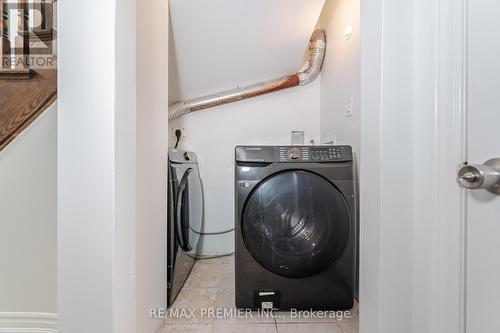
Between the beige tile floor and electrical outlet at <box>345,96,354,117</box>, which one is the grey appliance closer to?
the beige tile floor

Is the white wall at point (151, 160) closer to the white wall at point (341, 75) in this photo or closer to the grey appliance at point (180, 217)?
the grey appliance at point (180, 217)

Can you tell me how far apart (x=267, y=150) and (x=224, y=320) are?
0.97m

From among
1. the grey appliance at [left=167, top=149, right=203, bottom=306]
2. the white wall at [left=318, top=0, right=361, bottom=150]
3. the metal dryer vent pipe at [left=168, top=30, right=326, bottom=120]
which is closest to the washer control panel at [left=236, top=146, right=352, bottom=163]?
the white wall at [left=318, top=0, right=361, bottom=150]

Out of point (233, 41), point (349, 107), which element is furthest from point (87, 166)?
point (349, 107)

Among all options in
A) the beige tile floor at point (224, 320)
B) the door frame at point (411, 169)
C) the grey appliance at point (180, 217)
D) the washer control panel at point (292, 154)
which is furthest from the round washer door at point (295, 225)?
the door frame at point (411, 169)

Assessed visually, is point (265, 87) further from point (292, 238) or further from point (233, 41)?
point (292, 238)

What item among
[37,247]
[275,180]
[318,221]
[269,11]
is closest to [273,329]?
[318,221]

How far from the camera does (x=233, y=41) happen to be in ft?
5.97

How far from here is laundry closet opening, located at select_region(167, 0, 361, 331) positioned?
138 centimetres

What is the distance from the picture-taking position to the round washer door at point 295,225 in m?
1.37

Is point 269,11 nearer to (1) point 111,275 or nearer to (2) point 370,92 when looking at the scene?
(2) point 370,92

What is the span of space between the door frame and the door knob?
0.08 meters

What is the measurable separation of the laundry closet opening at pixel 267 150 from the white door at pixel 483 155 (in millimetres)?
843

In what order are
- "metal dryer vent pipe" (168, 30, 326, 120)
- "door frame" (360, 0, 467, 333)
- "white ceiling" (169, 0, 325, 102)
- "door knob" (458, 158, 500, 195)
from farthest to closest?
"metal dryer vent pipe" (168, 30, 326, 120) → "white ceiling" (169, 0, 325, 102) → "door frame" (360, 0, 467, 333) → "door knob" (458, 158, 500, 195)
